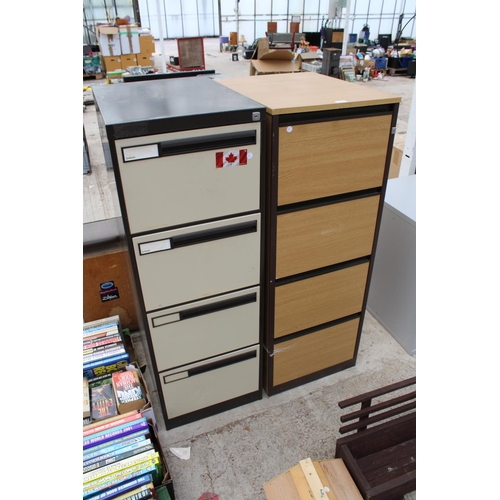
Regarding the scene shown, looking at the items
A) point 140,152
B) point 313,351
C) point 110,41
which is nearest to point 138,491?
point 313,351

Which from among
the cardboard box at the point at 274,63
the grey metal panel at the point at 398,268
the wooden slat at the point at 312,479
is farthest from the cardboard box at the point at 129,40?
the wooden slat at the point at 312,479

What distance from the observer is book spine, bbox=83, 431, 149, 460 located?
1613mm

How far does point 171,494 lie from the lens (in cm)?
166

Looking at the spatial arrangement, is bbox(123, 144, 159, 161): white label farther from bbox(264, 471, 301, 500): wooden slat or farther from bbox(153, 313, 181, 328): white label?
bbox(264, 471, 301, 500): wooden slat

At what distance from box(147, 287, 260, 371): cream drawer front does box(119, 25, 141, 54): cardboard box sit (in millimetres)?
9128

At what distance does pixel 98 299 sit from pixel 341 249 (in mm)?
1653

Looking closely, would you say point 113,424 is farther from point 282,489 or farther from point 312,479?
point 312,479

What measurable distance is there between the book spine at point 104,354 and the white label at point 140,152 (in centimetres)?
120

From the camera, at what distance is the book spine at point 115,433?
1.65 m

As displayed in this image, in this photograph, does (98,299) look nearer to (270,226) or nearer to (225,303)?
(225,303)

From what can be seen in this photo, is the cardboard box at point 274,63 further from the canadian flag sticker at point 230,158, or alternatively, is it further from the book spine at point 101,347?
the book spine at point 101,347

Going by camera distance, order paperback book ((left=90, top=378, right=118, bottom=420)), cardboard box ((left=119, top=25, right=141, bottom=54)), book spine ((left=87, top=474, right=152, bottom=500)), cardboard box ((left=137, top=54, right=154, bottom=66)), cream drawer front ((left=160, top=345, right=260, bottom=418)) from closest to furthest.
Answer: book spine ((left=87, top=474, right=152, bottom=500)) < paperback book ((left=90, top=378, right=118, bottom=420)) < cream drawer front ((left=160, top=345, right=260, bottom=418)) < cardboard box ((left=119, top=25, right=141, bottom=54)) < cardboard box ((left=137, top=54, right=154, bottom=66))

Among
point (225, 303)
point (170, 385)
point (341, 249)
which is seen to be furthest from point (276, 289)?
point (170, 385)

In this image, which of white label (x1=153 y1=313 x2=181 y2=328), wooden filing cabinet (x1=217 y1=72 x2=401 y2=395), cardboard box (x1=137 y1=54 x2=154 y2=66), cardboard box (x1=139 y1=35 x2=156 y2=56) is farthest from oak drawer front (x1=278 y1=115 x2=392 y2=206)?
cardboard box (x1=139 y1=35 x2=156 y2=56)
